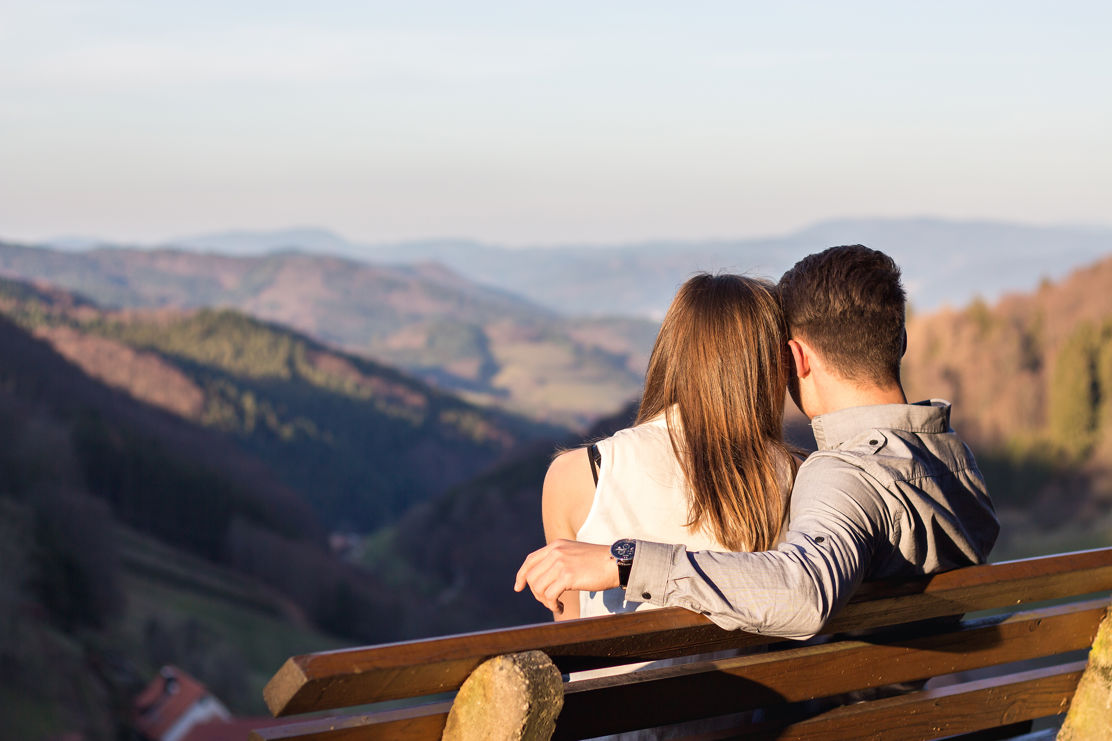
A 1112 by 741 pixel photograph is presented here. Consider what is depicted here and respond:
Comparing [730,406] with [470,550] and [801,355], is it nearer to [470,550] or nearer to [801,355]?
[801,355]

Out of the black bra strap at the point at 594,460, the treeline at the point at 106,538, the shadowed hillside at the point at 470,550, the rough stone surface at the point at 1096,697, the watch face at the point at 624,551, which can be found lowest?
the shadowed hillside at the point at 470,550

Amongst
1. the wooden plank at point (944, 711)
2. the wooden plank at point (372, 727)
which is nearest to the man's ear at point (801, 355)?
the wooden plank at point (944, 711)

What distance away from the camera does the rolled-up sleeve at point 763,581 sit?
2.04 meters

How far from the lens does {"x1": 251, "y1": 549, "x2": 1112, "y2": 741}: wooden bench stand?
175cm

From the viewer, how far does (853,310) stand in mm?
2547

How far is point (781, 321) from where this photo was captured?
8.86 feet

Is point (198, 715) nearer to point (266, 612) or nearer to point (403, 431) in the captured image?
point (266, 612)

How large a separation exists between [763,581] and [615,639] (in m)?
0.32

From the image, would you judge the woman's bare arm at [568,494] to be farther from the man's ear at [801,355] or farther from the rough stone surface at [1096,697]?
the rough stone surface at [1096,697]

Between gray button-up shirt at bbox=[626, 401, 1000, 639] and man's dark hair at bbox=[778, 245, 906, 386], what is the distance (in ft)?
0.38

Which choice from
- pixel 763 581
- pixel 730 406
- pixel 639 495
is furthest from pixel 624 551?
pixel 730 406

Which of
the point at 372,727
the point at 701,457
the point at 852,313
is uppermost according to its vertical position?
the point at 852,313

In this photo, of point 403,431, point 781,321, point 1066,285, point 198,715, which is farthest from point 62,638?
point 403,431

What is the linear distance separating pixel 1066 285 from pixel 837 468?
90320 millimetres
